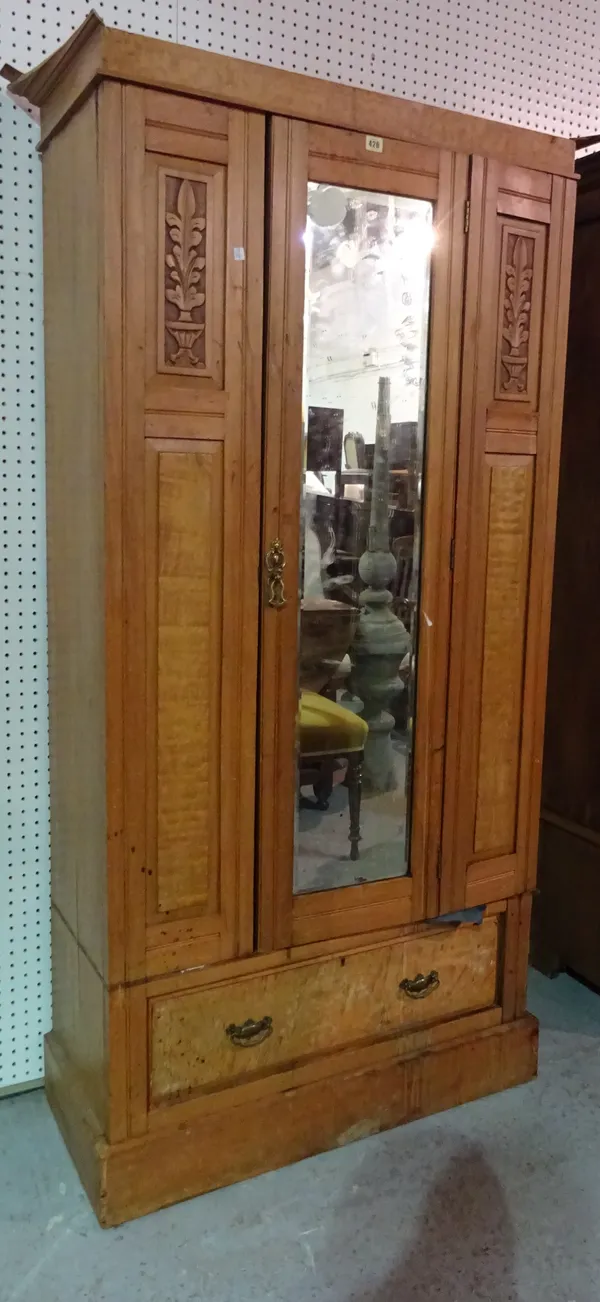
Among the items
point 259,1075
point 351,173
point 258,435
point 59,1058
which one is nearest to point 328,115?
point 351,173

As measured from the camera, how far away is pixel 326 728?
187 centimetres

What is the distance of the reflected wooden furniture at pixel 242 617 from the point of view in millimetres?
1568

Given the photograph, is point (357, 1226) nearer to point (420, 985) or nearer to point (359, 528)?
point (420, 985)

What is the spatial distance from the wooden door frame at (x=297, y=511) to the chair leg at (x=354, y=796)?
0.09 m

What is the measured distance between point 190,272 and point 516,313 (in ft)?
2.26

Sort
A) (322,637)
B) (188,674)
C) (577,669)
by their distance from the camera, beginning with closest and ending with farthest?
(188,674)
(322,637)
(577,669)

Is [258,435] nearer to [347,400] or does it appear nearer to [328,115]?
[347,400]

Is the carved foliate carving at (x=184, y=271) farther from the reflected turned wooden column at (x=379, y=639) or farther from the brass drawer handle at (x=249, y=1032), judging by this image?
the brass drawer handle at (x=249, y=1032)

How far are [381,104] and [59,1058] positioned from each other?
1.92 meters

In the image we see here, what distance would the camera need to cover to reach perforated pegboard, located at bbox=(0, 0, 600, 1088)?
1.87 meters

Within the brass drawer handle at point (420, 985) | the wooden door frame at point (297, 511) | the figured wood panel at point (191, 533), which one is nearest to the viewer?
the figured wood panel at point (191, 533)

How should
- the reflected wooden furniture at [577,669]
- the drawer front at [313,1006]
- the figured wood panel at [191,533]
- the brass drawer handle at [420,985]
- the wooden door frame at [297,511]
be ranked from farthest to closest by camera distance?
the reflected wooden furniture at [577,669], the brass drawer handle at [420,985], the drawer front at [313,1006], the wooden door frame at [297,511], the figured wood panel at [191,533]

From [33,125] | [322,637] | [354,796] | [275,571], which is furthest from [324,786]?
[33,125]

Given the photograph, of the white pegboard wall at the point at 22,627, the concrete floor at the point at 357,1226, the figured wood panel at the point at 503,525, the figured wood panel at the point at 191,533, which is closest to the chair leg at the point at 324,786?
the figured wood panel at the point at 191,533
